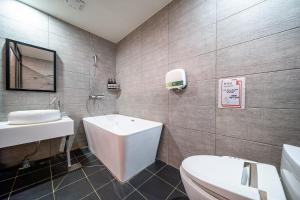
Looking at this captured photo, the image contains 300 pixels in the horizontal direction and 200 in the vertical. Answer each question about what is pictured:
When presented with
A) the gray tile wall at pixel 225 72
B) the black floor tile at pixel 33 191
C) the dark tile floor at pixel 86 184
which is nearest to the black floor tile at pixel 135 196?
the dark tile floor at pixel 86 184

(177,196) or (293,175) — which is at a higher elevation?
(293,175)

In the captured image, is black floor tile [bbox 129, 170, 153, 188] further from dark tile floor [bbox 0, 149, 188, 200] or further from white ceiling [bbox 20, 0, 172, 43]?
white ceiling [bbox 20, 0, 172, 43]

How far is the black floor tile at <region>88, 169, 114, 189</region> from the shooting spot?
50.6 inches

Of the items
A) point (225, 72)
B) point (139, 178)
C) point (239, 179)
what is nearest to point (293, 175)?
point (239, 179)

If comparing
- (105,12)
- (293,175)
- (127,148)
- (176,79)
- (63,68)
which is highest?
(105,12)

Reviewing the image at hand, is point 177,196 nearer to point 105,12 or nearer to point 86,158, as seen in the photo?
point 86,158

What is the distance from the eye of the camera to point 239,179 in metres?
0.66

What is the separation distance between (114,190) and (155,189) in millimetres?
438

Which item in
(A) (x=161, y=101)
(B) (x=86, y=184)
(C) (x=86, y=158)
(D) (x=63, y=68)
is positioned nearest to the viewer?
(B) (x=86, y=184)

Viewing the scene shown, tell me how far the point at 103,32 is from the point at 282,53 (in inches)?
101

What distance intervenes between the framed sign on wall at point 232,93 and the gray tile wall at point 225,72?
44mm

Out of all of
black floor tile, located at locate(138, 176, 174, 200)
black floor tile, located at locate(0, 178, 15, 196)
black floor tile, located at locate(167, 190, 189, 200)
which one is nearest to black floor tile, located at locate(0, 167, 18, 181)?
black floor tile, located at locate(0, 178, 15, 196)

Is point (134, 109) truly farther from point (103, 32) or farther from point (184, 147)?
point (103, 32)

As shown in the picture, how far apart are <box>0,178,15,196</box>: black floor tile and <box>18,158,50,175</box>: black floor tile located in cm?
14
